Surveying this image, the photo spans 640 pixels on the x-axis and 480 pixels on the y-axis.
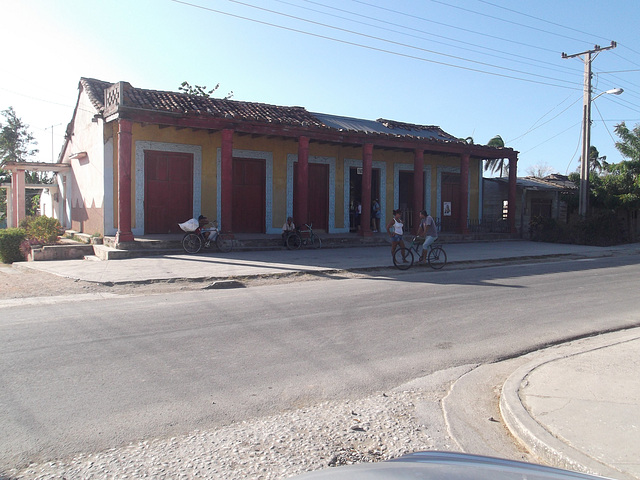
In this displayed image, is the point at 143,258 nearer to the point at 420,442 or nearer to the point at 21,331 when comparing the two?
the point at 21,331

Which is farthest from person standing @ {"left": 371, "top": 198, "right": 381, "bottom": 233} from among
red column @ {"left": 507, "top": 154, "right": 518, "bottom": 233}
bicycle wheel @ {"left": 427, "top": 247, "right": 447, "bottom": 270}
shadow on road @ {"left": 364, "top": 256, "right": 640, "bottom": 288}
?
bicycle wheel @ {"left": 427, "top": 247, "right": 447, "bottom": 270}

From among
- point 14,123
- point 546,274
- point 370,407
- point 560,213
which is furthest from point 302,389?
point 14,123

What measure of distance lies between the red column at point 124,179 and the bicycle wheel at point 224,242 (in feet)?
8.83

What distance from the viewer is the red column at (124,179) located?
50.7 ft

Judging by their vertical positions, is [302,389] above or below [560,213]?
below

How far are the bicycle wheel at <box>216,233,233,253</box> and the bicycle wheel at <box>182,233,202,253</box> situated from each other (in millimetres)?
714

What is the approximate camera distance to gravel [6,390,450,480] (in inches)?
135

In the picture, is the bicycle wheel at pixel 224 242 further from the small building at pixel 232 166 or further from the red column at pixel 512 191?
the red column at pixel 512 191

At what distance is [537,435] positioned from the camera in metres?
3.99

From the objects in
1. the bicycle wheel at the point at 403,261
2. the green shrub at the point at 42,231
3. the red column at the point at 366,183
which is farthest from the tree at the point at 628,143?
the green shrub at the point at 42,231

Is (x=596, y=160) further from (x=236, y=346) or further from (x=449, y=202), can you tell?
(x=236, y=346)

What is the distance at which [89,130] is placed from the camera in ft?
65.1

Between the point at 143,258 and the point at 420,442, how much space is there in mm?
12398

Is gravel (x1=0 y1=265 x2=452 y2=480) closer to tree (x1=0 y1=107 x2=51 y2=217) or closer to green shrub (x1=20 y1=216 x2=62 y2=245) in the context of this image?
green shrub (x1=20 y1=216 x2=62 y2=245)
